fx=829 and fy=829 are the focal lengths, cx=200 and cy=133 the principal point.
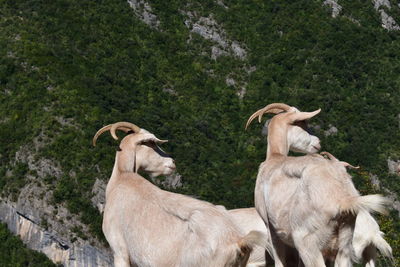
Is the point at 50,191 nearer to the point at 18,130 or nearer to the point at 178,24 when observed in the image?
the point at 18,130

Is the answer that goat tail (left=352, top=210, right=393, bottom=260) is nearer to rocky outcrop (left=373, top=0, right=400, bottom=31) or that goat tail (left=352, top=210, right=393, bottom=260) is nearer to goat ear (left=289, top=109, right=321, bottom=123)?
goat ear (left=289, top=109, right=321, bottom=123)

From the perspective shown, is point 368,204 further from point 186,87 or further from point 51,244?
point 186,87

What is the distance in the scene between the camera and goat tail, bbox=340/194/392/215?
30.9 ft

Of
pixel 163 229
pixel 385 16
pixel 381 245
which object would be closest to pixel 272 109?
pixel 381 245

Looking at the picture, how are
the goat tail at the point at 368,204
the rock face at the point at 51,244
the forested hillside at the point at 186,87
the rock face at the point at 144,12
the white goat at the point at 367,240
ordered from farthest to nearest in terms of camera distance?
the rock face at the point at 144,12, the forested hillside at the point at 186,87, the rock face at the point at 51,244, the white goat at the point at 367,240, the goat tail at the point at 368,204

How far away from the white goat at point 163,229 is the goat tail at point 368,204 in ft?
4.28

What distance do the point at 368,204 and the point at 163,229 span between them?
246 cm

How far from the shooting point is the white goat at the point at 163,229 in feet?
29.9

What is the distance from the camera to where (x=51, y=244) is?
2255 inches

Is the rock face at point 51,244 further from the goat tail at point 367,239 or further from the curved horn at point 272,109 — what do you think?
the goat tail at point 367,239

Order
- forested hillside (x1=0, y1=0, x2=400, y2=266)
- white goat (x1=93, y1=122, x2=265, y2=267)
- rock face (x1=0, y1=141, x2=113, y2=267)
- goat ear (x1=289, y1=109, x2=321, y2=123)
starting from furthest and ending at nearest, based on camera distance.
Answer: forested hillside (x1=0, y1=0, x2=400, y2=266) → rock face (x1=0, y1=141, x2=113, y2=267) → goat ear (x1=289, y1=109, x2=321, y2=123) → white goat (x1=93, y1=122, x2=265, y2=267)

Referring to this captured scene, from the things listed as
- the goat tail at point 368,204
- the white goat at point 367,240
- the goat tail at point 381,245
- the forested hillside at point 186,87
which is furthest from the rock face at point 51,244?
the goat tail at point 368,204

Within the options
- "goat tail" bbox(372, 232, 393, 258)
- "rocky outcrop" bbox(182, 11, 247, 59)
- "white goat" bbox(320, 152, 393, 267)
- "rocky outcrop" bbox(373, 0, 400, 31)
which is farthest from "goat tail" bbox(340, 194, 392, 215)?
"rocky outcrop" bbox(373, 0, 400, 31)

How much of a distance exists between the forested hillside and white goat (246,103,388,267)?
33632 millimetres
